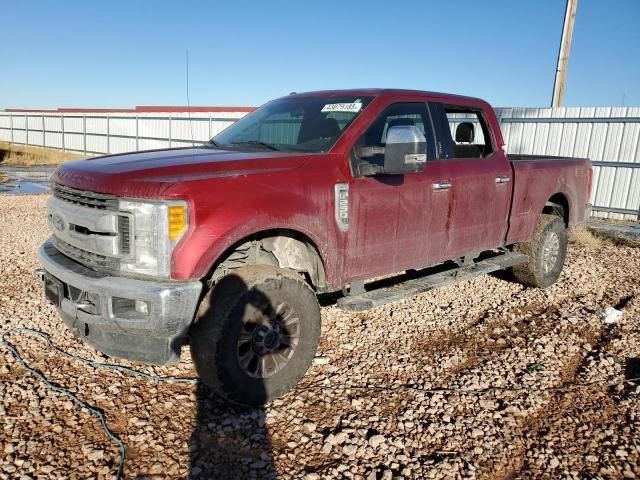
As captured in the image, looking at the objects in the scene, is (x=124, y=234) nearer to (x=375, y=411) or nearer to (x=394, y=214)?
(x=375, y=411)

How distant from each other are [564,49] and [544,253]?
29.6ft

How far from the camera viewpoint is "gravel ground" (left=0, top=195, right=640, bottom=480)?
2715 mm

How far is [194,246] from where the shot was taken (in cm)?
288

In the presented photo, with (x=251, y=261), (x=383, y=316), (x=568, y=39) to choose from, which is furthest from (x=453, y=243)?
(x=568, y=39)

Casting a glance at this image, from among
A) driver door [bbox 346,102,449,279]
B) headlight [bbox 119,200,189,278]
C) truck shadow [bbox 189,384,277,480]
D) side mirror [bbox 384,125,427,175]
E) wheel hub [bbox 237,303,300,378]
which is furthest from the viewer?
driver door [bbox 346,102,449,279]

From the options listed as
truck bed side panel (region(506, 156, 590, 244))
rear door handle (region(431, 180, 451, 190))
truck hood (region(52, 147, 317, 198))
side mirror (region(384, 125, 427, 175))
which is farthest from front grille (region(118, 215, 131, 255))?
truck bed side panel (region(506, 156, 590, 244))

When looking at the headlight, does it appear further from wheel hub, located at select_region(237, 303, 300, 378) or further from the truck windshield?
the truck windshield

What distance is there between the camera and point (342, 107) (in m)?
4.10

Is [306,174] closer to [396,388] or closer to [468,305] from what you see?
[396,388]

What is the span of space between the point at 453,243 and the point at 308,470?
2595mm

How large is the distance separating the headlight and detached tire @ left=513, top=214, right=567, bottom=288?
13.7 ft

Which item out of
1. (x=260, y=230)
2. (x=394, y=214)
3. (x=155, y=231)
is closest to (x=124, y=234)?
(x=155, y=231)

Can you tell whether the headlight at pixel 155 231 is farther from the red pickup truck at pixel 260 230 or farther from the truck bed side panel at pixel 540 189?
the truck bed side panel at pixel 540 189

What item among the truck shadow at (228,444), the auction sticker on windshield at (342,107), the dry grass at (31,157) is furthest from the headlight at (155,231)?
the dry grass at (31,157)
